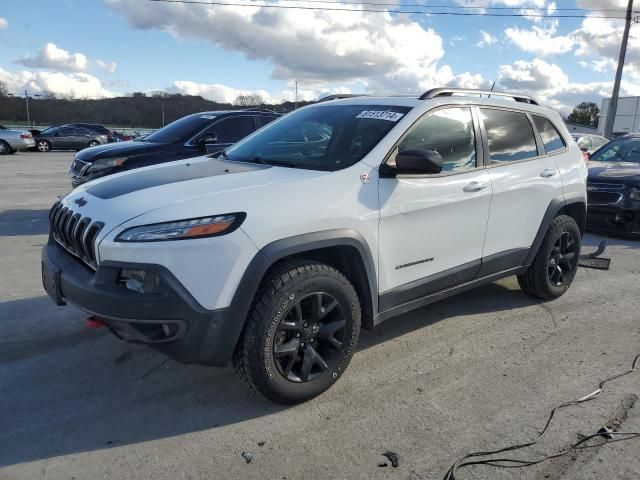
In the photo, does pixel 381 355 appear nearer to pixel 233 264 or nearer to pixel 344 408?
pixel 344 408

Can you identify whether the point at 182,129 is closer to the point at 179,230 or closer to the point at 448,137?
the point at 448,137

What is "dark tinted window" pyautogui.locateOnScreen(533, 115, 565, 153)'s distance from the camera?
4.90 metres

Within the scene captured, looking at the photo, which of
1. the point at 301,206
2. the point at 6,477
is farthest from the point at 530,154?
the point at 6,477

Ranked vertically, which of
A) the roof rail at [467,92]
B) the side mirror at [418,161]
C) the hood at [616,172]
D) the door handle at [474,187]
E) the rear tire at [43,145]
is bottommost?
the rear tire at [43,145]

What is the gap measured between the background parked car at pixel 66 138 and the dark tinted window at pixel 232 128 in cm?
2105

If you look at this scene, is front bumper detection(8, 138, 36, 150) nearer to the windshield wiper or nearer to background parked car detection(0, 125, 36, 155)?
background parked car detection(0, 125, 36, 155)

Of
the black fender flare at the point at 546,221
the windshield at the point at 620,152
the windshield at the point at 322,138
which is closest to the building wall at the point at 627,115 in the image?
the windshield at the point at 620,152

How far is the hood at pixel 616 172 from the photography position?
26.4 ft

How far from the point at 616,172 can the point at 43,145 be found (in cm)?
2563

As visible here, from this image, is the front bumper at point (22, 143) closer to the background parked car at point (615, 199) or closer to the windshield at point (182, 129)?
the windshield at point (182, 129)

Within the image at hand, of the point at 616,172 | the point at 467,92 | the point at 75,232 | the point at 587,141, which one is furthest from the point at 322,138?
the point at 587,141

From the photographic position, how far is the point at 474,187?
4008 millimetres

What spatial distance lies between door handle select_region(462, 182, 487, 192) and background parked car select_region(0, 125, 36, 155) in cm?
2385

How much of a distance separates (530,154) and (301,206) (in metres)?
2.60
